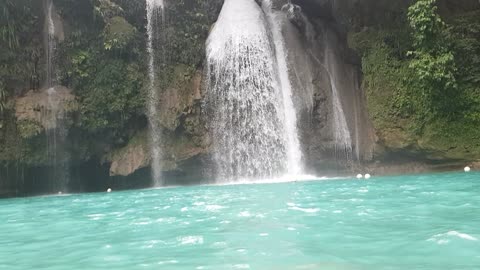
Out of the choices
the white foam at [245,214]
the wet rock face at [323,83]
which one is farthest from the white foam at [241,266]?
the wet rock face at [323,83]

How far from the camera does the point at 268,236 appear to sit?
5.39 meters

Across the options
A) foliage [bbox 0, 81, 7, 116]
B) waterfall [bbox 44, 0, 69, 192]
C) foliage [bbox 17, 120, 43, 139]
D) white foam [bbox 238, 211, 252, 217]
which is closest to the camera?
white foam [bbox 238, 211, 252, 217]

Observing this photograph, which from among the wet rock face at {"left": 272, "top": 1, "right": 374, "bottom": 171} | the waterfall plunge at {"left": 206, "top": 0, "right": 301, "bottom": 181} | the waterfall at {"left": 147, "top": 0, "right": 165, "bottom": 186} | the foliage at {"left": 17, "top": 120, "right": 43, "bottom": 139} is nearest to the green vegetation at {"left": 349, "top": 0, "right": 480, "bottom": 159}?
the wet rock face at {"left": 272, "top": 1, "right": 374, "bottom": 171}

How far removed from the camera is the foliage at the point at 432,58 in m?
14.9

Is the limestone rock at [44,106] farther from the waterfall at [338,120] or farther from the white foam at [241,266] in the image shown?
the white foam at [241,266]

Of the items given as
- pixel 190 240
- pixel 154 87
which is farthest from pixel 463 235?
pixel 154 87

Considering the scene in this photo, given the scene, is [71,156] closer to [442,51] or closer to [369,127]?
[369,127]

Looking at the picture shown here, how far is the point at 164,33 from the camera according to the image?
19266mm

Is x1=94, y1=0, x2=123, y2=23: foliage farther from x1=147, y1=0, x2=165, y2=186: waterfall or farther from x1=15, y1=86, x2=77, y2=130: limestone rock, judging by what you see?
x1=15, y1=86, x2=77, y2=130: limestone rock

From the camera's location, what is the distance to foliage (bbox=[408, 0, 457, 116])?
587 inches

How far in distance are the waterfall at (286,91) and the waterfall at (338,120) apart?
1.46m

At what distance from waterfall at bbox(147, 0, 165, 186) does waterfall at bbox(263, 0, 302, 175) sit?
169 inches

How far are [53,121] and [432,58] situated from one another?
12.7m

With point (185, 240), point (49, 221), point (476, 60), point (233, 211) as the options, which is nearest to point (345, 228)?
point (185, 240)
